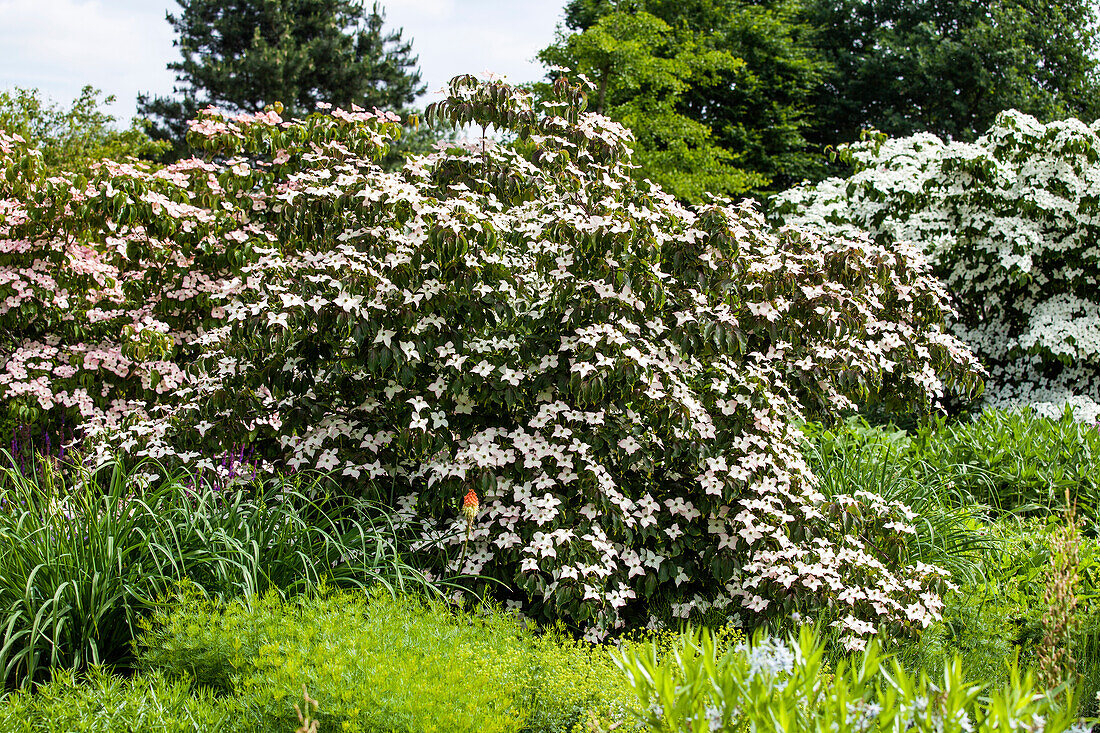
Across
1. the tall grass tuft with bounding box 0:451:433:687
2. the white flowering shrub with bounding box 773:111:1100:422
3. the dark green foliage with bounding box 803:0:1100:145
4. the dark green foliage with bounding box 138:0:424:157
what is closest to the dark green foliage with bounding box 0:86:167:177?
the dark green foliage with bounding box 138:0:424:157

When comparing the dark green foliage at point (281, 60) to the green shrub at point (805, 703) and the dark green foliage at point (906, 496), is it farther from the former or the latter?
the green shrub at point (805, 703)

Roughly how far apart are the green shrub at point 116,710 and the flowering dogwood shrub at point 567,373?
1.26 meters

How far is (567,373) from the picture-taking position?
11.5 ft

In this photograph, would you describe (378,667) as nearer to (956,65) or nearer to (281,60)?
(281,60)

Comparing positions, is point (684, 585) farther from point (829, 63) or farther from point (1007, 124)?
point (829, 63)

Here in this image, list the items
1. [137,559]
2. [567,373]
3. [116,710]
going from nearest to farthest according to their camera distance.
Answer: [116,710] < [137,559] < [567,373]

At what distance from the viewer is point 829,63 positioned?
20.9 meters

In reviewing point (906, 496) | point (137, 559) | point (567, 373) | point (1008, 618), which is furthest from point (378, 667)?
point (906, 496)

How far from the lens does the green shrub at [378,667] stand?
213 centimetres

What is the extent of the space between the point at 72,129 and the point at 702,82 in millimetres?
12208

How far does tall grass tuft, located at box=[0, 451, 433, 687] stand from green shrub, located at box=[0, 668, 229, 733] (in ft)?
1.14

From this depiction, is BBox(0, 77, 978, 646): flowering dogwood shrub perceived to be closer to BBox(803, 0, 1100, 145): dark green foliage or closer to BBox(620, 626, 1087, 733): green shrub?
BBox(620, 626, 1087, 733): green shrub

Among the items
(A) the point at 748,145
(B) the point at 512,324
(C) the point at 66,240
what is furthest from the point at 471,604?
(A) the point at 748,145

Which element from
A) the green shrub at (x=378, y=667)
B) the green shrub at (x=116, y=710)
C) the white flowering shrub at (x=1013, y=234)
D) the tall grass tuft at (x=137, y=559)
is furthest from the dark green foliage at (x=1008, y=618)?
the white flowering shrub at (x=1013, y=234)
